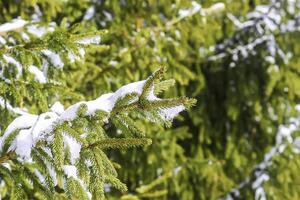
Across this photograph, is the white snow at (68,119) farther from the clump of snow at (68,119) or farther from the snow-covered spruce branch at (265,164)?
the snow-covered spruce branch at (265,164)

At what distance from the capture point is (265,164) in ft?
16.4

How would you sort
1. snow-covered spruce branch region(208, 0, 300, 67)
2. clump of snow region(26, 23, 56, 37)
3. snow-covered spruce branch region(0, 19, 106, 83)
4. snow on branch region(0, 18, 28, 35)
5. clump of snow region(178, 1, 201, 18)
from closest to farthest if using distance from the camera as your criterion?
snow-covered spruce branch region(0, 19, 106, 83) < snow on branch region(0, 18, 28, 35) < clump of snow region(26, 23, 56, 37) < clump of snow region(178, 1, 201, 18) < snow-covered spruce branch region(208, 0, 300, 67)

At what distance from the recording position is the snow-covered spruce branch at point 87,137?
1841 millimetres

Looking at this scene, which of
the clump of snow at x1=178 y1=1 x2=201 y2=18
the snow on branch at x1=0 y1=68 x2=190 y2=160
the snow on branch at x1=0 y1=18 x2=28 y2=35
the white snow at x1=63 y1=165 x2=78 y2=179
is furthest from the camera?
the clump of snow at x1=178 y1=1 x2=201 y2=18

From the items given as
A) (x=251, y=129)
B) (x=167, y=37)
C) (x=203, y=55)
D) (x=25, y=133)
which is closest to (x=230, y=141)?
(x=251, y=129)

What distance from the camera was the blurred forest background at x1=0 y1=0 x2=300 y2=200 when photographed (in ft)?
14.3

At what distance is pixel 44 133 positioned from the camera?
1898mm

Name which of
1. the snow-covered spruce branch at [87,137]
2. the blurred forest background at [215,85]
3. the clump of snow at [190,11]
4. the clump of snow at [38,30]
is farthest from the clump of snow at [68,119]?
the clump of snow at [190,11]

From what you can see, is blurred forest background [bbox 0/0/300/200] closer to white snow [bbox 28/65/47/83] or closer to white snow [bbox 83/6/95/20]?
Answer: white snow [bbox 83/6/95/20]

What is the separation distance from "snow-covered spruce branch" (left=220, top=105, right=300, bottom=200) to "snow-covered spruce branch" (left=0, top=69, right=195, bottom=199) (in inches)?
125

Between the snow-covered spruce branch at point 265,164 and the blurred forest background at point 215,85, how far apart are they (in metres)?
0.01

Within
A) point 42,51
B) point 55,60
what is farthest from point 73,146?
point 55,60

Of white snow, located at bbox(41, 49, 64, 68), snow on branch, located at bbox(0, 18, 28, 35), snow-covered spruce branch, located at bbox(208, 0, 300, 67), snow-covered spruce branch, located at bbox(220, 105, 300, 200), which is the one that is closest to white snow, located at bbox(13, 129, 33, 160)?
white snow, located at bbox(41, 49, 64, 68)

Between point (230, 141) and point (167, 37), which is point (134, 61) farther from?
point (230, 141)
